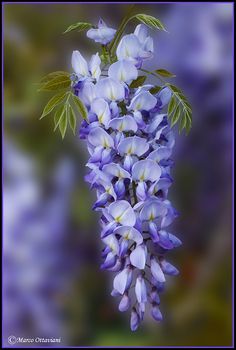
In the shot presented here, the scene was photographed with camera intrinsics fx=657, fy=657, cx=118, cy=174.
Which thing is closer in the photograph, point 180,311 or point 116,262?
point 116,262

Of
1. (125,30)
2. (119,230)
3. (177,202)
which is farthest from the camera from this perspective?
(177,202)

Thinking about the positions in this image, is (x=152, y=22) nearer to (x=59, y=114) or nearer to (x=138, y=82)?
(x=138, y=82)

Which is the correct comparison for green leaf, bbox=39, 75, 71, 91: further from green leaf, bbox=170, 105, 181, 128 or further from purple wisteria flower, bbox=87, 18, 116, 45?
green leaf, bbox=170, 105, 181, 128

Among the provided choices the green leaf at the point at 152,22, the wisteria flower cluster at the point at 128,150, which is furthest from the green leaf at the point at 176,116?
the green leaf at the point at 152,22

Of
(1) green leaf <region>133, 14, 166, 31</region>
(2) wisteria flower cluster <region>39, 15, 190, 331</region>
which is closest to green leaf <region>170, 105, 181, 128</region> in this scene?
(2) wisteria flower cluster <region>39, 15, 190, 331</region>

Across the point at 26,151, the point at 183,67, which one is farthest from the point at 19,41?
the point at 183,67

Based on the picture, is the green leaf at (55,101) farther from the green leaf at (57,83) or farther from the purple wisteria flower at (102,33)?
the purple wisteria flower at (102,33)

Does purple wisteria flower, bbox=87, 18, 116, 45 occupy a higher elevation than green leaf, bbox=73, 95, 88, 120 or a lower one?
higher

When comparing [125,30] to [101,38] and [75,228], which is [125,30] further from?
[75,228]
